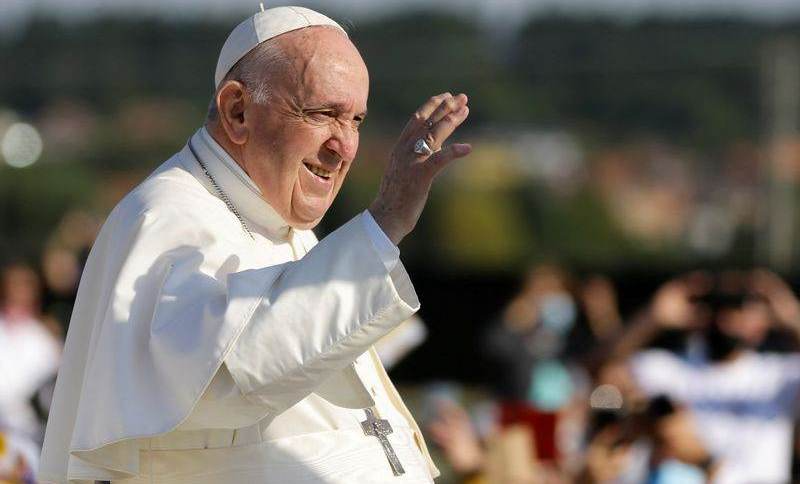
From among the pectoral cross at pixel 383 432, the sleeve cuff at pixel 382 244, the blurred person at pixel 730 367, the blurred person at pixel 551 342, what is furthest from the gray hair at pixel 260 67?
the blurred person at pixel 551 342

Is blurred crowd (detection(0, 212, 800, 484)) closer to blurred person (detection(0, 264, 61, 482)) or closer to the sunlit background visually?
blurred person (detection(0, 264, 61, 482))

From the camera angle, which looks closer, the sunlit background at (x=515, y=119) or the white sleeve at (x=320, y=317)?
the white sleeve at (x=320, y=317)

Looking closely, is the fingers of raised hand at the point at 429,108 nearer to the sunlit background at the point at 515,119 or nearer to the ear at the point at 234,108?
the ear at the point at 234,108

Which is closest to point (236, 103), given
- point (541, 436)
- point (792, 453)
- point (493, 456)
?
point (493, 456)

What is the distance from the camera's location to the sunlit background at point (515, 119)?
3091 centimetres

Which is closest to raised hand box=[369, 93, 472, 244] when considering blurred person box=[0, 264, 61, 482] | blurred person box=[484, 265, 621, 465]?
blurred person box=[484, 265, 621, 465]

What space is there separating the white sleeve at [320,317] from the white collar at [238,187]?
57 cm

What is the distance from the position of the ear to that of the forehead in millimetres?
133

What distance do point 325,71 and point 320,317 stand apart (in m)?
0.66

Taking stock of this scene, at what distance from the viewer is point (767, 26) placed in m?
36.7

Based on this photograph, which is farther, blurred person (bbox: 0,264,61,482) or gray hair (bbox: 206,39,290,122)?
blurred person (bbox: 0,264,61,482)

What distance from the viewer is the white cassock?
2.70 m

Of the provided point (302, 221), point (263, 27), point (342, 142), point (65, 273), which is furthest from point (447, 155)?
point (65, 273)

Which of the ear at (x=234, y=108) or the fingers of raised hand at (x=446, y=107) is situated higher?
the fingers of raised hand at (x=446, y=107)
